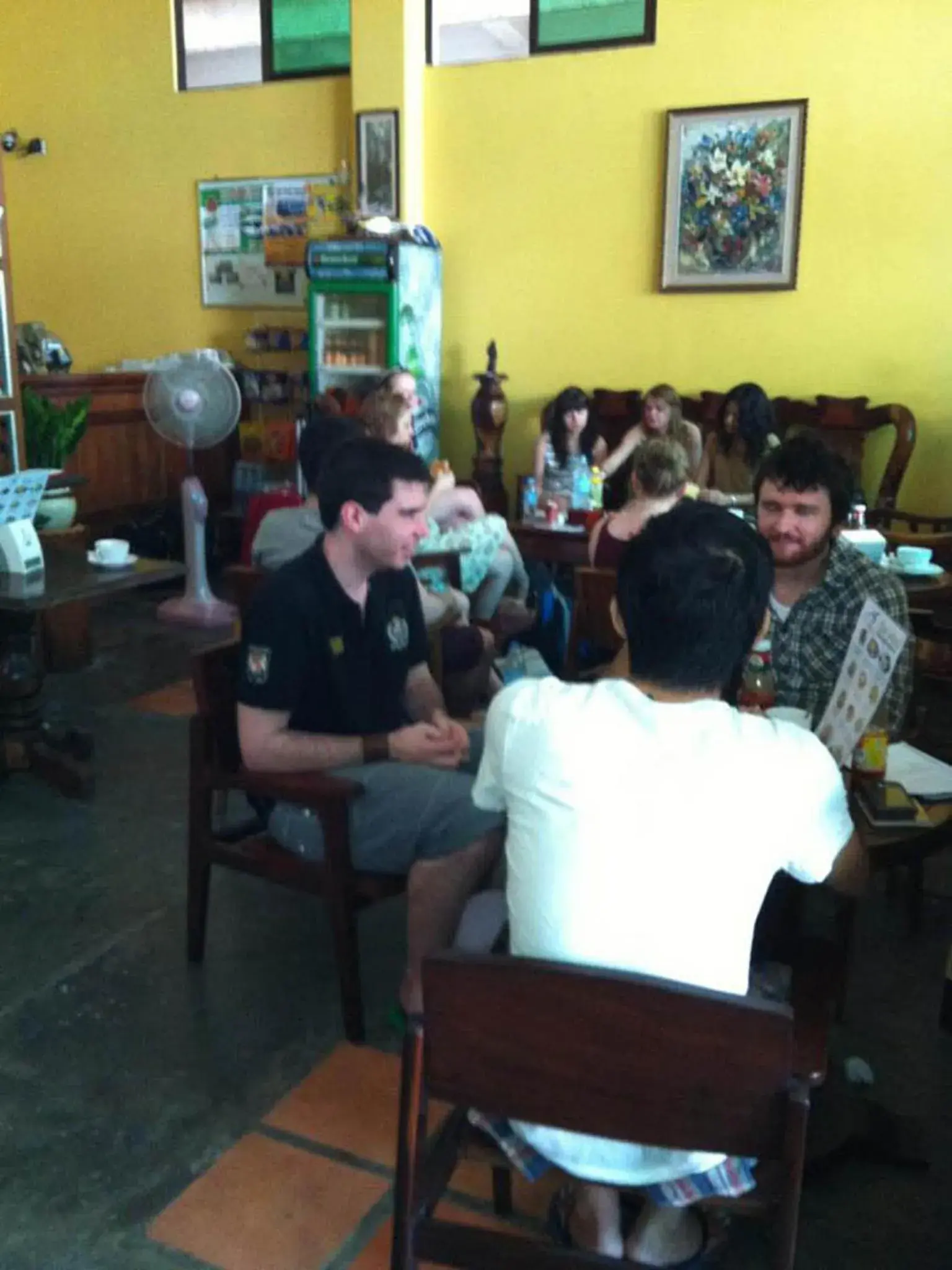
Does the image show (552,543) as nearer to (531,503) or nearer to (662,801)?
(531,503)

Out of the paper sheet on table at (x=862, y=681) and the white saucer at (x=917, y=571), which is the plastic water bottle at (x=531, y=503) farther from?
the paper sheet on table at (x=862, y=681)

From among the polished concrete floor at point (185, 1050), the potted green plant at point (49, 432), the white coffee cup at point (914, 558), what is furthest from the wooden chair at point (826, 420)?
the polished concrete floor at point (185, 1050)

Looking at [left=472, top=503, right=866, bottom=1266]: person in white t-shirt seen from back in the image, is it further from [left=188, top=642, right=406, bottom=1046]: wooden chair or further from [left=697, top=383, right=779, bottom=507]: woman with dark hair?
[left=697, top=383, right=779, bottom=507]: woman with dark hair

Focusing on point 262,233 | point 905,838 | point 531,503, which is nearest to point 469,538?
point 531,503

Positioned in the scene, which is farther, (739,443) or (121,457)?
(121,457)

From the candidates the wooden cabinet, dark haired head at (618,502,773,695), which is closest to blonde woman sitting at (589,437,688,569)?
dark haired head at (618,502,773,695)

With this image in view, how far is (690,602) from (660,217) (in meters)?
5.08

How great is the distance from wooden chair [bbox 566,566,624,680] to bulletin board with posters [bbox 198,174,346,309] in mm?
4227

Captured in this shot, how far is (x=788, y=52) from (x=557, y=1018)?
5484 mm

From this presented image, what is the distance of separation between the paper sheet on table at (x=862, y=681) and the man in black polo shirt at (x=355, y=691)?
630 millimetres

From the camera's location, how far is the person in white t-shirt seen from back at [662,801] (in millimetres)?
1194

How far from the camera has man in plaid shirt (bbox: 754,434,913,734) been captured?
7.37ft

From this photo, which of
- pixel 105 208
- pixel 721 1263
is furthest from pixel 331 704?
pixel 105 208

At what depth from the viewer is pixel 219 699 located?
2316 millimetres
